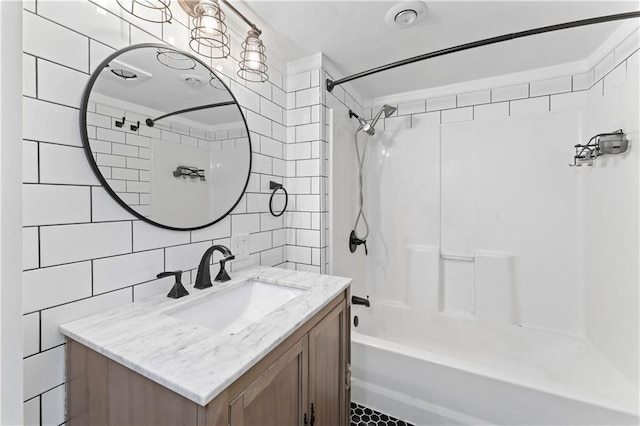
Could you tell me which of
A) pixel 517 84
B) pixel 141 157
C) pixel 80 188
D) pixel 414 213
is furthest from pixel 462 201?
pixel 80 188

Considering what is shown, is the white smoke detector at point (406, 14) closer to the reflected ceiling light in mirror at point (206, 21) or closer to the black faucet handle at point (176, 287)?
the reflected ceiling light in mirror at point (206, 21)

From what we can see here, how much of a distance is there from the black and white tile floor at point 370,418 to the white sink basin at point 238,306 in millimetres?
930

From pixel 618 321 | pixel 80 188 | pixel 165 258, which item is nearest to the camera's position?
pixel 80 188

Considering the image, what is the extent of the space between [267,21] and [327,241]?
1.25 m

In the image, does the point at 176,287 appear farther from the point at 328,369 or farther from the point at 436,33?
the point at 436,33

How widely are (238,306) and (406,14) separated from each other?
155 cm

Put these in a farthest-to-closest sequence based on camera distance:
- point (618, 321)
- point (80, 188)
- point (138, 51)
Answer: point (618, 321) < point (138, 51) < point (80, 188)

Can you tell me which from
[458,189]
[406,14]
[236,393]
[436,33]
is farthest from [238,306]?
[458,189]

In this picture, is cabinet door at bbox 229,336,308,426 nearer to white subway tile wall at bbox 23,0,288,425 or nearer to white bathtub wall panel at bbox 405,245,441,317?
white subway tile wall at bbox 23,0,288,425

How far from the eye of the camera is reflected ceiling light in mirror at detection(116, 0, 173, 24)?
945mm

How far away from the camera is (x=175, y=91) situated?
1123 millimetres

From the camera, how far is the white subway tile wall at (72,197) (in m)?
0.74

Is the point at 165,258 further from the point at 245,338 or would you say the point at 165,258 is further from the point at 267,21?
the point at 267,21

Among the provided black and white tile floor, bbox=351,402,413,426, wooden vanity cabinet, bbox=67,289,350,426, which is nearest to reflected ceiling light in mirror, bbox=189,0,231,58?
wooden vanity cabinet, bbox=67,289,350,426
